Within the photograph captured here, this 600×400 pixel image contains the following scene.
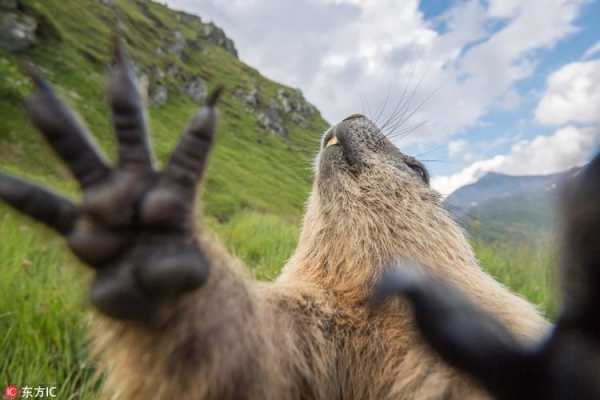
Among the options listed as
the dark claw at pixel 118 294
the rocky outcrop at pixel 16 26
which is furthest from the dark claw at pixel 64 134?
the rocky outcrop at pixel 16 26

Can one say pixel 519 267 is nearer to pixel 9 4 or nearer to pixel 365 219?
pixel 365 219

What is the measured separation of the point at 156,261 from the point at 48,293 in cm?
222

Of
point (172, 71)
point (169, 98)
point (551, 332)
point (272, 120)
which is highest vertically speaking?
point (551, 332)

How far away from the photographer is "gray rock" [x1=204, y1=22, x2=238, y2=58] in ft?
437

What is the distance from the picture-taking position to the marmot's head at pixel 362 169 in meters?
3.20

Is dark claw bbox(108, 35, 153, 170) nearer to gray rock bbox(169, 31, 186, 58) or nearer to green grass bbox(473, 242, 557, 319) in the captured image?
green grass bbox(473, 242, 557, 319)

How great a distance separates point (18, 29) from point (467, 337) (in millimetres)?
42758

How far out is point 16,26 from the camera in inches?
1396

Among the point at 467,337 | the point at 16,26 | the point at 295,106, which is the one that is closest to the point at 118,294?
the point at 467,337

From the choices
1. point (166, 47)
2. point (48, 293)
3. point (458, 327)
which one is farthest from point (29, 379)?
point (166, 47)

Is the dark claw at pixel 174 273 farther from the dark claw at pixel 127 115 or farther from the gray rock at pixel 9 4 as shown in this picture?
the gray rock at pixel 9 4

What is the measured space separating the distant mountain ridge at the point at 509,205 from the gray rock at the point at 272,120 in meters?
92.0

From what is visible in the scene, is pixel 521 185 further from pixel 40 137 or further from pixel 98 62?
pixel 98 62

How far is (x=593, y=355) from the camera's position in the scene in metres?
1.06
